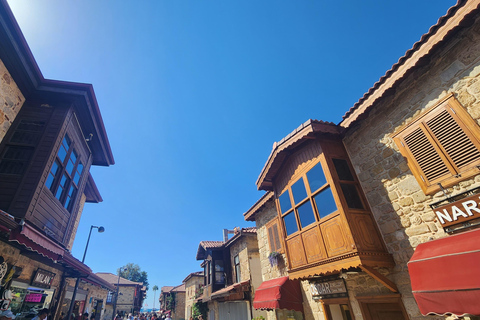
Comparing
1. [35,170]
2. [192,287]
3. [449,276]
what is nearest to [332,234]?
[449,276]

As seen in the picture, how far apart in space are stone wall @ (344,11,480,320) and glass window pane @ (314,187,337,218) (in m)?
0.98

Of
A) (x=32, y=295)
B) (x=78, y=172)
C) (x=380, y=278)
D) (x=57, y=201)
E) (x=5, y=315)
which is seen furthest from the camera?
(x=78, y=172)

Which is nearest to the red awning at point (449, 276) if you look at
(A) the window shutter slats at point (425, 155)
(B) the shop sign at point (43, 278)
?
(A) the window shutter slats at point (425, 155)

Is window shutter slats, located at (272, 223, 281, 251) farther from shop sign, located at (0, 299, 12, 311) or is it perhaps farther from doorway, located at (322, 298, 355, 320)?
shop sign, located at (0, 299, 12, 311)

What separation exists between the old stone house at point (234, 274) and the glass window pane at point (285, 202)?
6170 mm

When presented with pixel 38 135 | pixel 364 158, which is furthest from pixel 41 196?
pixel 364 158

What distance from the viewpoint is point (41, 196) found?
6965 millimetres

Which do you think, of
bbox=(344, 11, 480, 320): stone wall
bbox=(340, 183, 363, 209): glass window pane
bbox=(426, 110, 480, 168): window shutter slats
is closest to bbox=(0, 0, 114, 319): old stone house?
bbox=(340, 183, 363, 209): glass window pane

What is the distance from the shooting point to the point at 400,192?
4.94m

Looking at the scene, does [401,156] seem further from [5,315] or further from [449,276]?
[5,315]

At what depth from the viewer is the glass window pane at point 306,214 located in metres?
6.14

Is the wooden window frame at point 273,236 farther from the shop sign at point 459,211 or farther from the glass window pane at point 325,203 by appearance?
the shop sign at point 459,211

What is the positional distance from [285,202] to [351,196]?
236cm

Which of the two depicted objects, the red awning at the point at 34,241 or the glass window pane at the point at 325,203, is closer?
the red awning at the point at 34,241
